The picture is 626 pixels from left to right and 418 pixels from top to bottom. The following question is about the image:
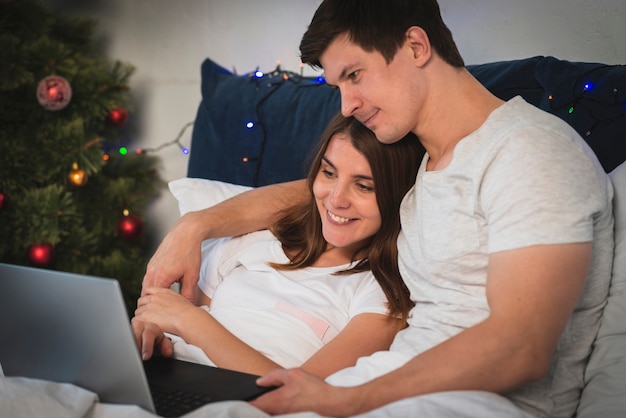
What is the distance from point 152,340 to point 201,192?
24.5 inches

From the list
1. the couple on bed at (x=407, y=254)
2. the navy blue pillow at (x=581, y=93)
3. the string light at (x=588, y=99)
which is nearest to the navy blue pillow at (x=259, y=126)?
the couple on bed at (x=407, y=254)

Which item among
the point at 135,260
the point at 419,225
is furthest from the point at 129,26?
the point at 419,225

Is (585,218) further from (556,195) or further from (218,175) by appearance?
(218,175)

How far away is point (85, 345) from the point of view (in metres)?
1.15

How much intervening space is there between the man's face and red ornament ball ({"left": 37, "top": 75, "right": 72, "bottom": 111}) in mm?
1608

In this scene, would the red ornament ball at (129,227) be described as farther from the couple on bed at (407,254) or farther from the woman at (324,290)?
the woman at (324,290)

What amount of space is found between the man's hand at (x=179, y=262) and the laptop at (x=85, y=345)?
1.16ft

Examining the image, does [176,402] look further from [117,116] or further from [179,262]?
[117,116]

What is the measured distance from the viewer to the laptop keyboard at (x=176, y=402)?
46.5 inches

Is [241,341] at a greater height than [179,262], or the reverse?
[179,262]

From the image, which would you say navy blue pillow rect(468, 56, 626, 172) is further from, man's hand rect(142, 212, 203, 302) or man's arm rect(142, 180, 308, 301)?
man's hand rect(142, 212, 203, 302)

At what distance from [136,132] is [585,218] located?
7.92 feet

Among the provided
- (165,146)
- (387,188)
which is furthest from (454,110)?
(165,146)

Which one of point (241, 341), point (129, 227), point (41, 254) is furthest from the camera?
point (129, 227)
